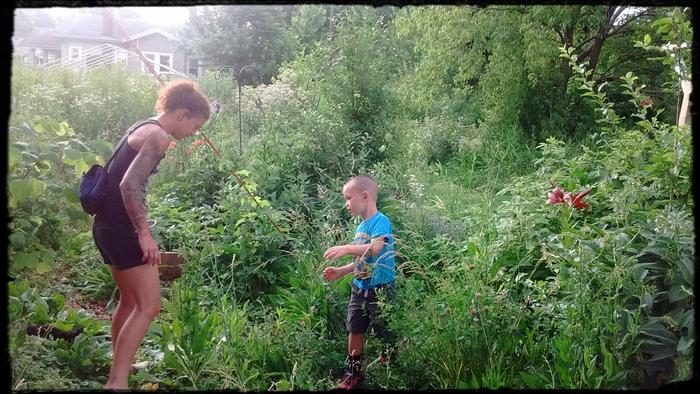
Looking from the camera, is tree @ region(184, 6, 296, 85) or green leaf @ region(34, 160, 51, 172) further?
tree @ region(184, 6, 296, 85)

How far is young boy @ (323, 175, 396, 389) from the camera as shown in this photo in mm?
3145

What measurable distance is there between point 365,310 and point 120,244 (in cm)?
135

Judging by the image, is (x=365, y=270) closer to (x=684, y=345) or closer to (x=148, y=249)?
(x=148, y=249)

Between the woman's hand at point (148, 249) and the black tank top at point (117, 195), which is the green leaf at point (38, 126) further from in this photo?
the woman's hand at point (148, 249)

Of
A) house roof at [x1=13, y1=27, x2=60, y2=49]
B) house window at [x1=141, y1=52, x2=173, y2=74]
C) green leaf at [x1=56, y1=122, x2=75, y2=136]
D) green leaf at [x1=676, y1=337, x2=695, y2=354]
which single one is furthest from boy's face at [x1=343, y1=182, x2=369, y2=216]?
house roof at [x1=13, y1=27, x2=60, y2=49]

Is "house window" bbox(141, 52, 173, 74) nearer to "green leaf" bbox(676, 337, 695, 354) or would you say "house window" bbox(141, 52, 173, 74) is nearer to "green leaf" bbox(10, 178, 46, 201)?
"green leaf" bbox(10, 178, 46, 201)

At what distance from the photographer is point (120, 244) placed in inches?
98.8

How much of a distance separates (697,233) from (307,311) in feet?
9.27

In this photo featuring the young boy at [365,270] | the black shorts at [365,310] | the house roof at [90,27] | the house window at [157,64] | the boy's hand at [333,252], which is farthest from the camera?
the house roof at [90,27]

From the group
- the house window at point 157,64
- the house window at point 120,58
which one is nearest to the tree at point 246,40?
the house window at point 157,64

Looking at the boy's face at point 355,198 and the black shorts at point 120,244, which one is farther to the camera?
the boy's face at point 355,198

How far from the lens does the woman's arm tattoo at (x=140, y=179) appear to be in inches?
92.4

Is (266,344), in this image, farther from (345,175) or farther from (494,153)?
(494,153)

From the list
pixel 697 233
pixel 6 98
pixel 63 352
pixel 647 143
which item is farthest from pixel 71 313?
pixel 647 143
